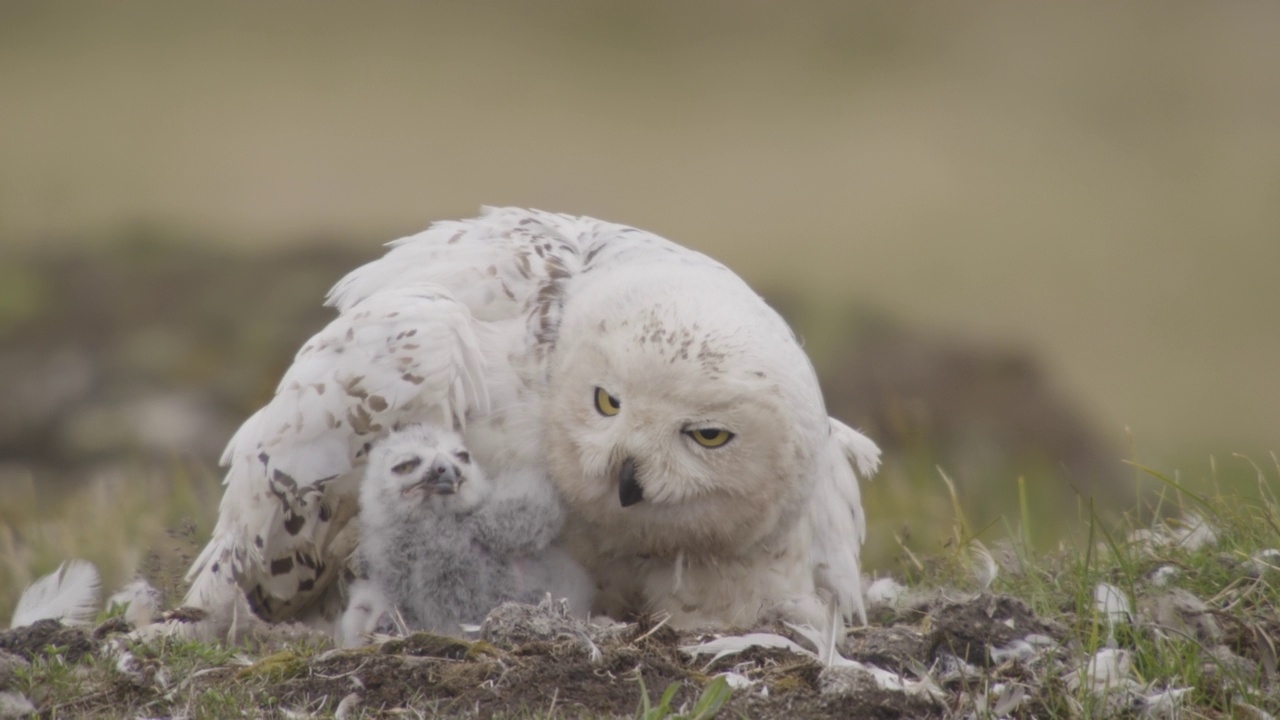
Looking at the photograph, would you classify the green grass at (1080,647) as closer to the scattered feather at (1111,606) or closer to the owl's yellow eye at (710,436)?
the scattered feather at (1111,606)

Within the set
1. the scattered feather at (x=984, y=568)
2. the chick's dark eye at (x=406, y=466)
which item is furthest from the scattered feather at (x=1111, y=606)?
the chick's dark eye at (x=406, y=466)

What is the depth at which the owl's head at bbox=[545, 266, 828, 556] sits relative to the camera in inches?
153

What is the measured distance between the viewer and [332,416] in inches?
169

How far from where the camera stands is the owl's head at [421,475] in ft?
13.4

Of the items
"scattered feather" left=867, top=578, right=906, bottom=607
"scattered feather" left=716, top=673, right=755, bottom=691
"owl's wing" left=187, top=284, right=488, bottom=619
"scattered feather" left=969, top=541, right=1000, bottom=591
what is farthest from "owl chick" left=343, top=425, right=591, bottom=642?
"scattered feather" left=969, top=541, right=1000, bottom=591

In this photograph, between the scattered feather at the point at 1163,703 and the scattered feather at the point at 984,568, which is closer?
the scattered feather at the point at 1163,703

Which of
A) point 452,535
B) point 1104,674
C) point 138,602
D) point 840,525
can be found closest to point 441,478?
point 452,535

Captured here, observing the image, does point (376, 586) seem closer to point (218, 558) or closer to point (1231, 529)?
point (218, 558)

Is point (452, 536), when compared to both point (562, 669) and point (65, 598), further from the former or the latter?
point (65, 598)

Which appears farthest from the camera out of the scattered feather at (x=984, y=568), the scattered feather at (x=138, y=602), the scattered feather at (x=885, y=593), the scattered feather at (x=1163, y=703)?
the scattered feather at (x=885, y=593)

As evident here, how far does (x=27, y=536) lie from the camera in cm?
670

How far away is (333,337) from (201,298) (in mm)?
10526

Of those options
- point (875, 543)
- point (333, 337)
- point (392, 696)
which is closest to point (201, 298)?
point (875, 543)

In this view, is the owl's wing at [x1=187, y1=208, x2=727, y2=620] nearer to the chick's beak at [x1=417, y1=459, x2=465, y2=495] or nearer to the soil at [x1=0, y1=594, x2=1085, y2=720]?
the chick's beak at [x1=417, y1=459, x2=465, y2=495]
